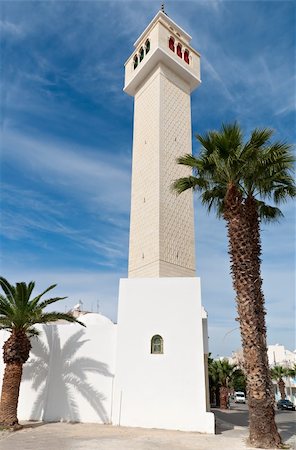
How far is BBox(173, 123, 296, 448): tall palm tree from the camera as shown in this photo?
9477mm

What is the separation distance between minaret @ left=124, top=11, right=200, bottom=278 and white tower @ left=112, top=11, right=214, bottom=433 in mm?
59

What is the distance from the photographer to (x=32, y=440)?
9984 millimetres

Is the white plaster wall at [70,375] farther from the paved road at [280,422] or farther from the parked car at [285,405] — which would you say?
the parked car at [285,405]

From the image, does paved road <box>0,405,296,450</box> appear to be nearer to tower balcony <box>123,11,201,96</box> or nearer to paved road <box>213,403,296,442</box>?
paved road <box>213,403,296,442</box>

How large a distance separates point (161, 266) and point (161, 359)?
A: 6.35m

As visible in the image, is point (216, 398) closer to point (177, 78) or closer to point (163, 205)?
point (163, 205)

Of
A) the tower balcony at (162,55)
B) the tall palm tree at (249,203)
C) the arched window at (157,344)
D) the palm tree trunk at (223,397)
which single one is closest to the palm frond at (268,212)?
the tall palm tree at (249,203)

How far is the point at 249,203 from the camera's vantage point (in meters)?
11.6

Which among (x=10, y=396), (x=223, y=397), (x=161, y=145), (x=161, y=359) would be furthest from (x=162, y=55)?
(x=223, y=397)

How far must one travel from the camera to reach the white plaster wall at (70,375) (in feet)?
43.6

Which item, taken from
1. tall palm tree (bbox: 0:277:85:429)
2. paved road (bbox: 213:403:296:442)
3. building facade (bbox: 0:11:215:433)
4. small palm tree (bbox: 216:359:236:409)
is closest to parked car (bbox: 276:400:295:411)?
small palm tree (bbox: 216:359:236:409)

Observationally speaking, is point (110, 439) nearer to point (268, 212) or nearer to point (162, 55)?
point (268, 212)

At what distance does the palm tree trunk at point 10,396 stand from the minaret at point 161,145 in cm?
821

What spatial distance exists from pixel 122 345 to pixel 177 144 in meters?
13.7
